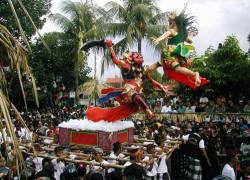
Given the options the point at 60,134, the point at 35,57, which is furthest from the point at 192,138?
the point at 35,57

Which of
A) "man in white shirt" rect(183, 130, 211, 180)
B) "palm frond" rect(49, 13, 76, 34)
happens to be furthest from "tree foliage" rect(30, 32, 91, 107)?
"man in white shirt" rect(183, 130, 211, 180)

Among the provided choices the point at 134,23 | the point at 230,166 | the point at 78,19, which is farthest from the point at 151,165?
the point at 78,19

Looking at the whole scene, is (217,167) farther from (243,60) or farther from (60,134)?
(243,60)

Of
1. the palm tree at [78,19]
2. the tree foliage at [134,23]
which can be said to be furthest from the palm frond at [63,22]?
the tree foliage at [134,23]

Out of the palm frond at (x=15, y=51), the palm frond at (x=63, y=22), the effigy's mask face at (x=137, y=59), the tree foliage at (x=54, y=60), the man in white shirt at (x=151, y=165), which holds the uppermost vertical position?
the palm frond at (x=63, y=22)

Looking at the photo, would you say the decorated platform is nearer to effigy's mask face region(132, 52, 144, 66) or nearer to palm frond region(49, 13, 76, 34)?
effigy's mask face region(132, 52, 144, 66)

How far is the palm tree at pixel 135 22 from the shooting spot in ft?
54.8

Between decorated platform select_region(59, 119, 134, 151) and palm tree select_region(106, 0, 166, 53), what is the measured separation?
8078mm

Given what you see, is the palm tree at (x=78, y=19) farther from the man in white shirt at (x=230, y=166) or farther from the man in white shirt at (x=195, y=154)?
the man in white shirt at (x=230, y=166)

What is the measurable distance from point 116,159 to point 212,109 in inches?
330

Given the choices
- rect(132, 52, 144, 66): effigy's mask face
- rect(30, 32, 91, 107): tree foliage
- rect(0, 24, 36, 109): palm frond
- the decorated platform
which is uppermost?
rect(30, 32, 91, 107): tree foliage

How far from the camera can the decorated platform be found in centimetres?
862

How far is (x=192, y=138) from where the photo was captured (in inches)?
286

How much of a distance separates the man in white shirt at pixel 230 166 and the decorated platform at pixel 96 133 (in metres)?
3.20
